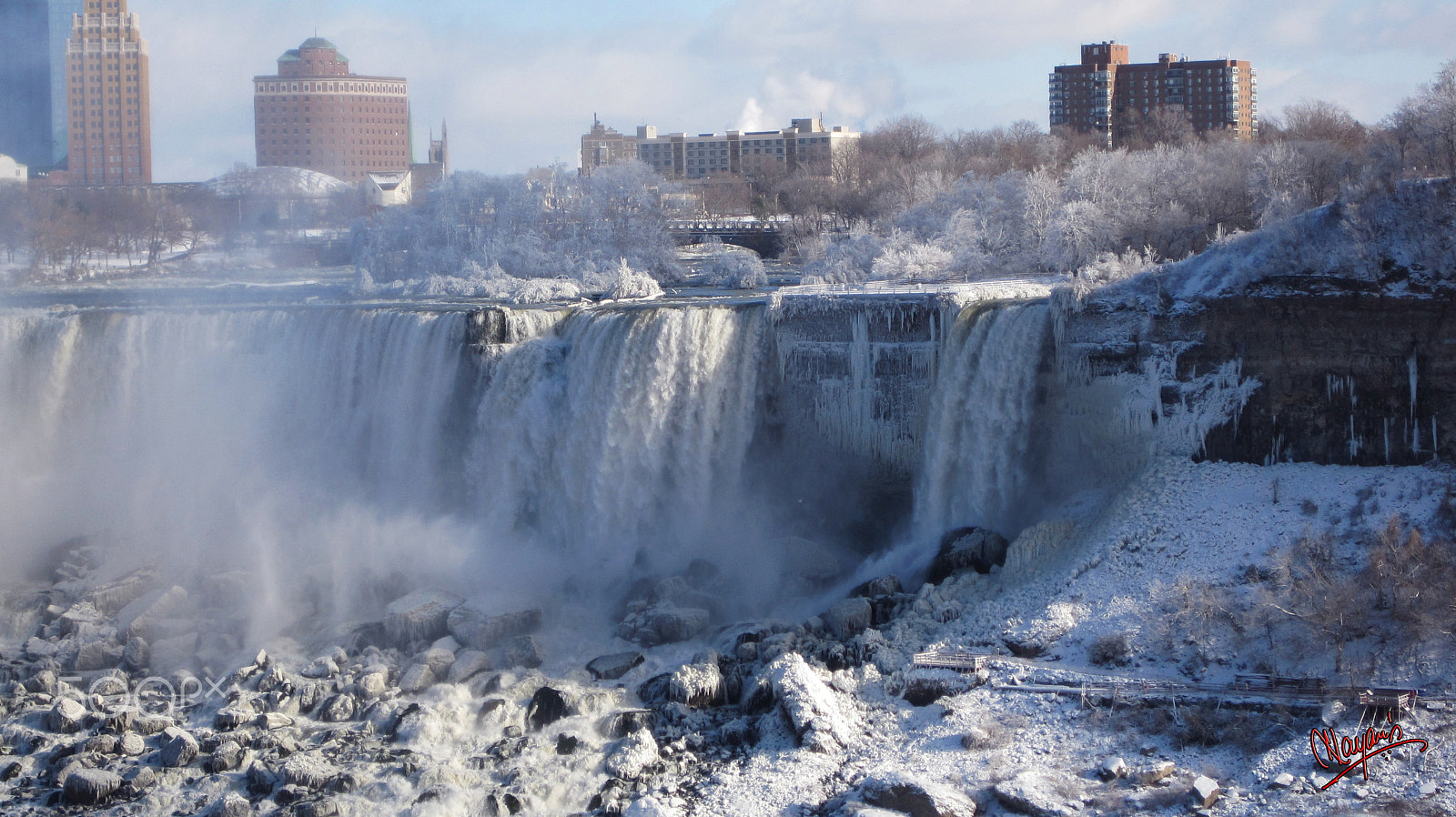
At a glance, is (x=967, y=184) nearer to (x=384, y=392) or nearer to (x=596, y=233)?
(x=596, y=233)

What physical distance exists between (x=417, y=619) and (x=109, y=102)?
68.4 metres

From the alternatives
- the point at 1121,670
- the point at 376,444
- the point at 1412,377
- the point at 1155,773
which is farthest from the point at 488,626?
the point at 1412,377

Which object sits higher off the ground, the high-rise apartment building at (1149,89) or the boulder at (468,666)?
the high-rise apartment building at (1149,89)

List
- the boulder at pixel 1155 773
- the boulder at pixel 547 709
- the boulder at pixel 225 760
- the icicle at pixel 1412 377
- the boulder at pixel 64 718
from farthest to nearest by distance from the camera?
the icicle at pixel 1412 377, the boulder at pixel 64 718, the boulder at pixel 547 709, the boulder at pixel 225 760, the boulder at pixel 1155 773

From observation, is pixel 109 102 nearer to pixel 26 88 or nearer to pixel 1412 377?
pixel 26 88

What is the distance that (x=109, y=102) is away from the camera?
76375 millimetres

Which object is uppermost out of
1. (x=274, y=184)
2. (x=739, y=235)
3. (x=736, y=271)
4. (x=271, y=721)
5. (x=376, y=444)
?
(x=274, y=184)

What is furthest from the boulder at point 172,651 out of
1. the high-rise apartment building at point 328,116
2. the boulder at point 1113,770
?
the high-rise apartment building at point 328,116

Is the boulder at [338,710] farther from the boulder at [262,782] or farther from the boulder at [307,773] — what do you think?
the boulder at [262,782]

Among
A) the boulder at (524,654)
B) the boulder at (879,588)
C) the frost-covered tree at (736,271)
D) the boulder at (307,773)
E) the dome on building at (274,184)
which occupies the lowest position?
the boulder at (307,773)

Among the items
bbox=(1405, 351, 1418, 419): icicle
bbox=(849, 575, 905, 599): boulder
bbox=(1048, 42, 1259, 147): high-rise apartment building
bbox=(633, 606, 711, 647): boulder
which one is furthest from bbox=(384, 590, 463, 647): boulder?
bbox=(1048, 42, 1259, 147): high-rise apartment building

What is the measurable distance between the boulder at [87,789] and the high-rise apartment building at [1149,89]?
8343 centimetres

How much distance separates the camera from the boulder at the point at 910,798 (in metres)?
13.6

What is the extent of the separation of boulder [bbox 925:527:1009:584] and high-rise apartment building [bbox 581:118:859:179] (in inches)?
3163
